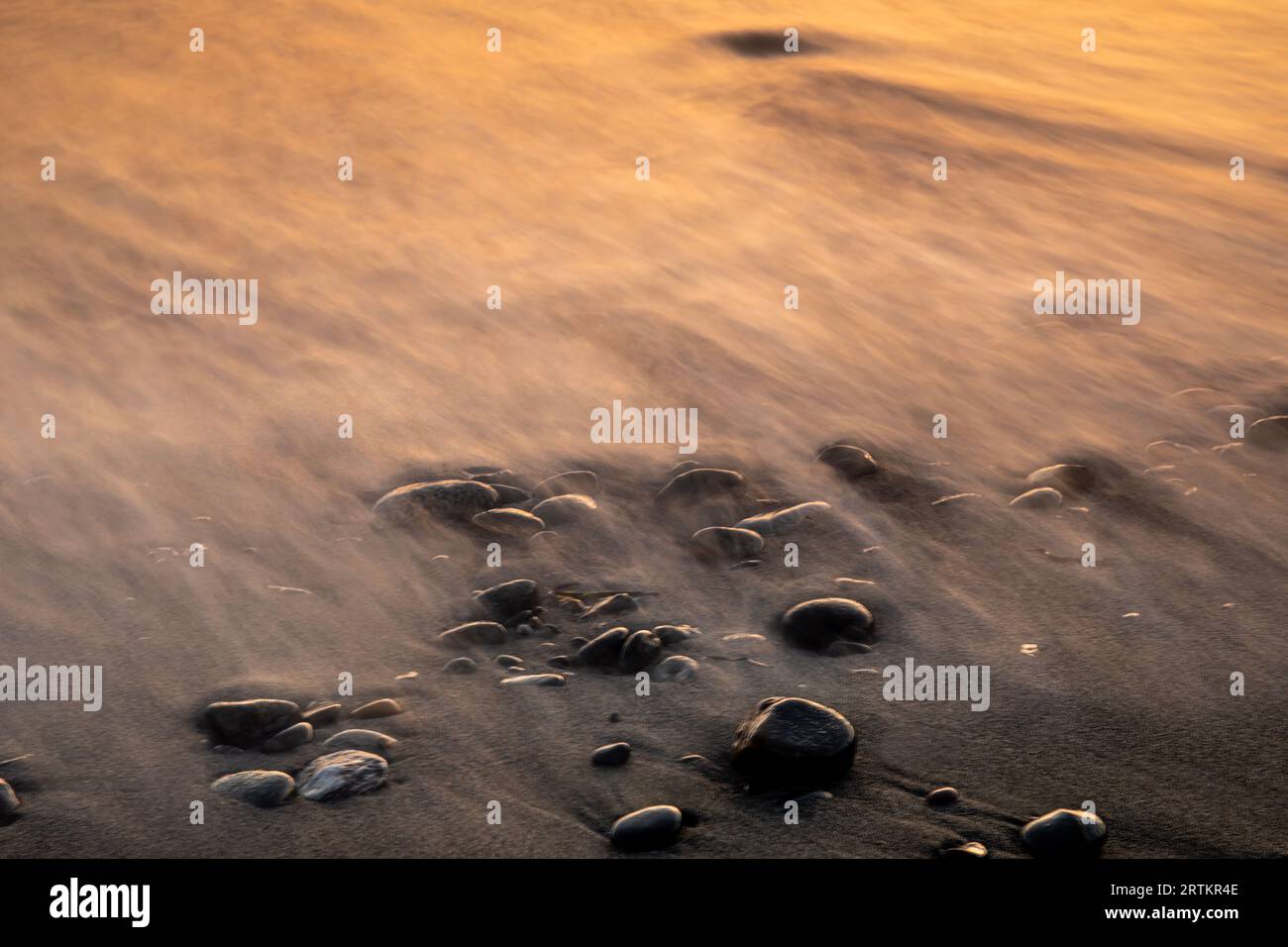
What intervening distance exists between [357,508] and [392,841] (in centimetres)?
134

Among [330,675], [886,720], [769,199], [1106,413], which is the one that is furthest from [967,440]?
[769,199]

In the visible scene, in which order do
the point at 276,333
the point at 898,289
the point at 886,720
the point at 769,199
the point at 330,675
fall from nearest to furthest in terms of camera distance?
the point at 886,720
the point at 330,675
the point at 276,333
the point at 898,289
the point at 769,199

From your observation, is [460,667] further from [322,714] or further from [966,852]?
[966,852]

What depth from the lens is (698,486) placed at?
116 inches

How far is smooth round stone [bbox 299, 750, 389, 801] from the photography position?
1.84 metres

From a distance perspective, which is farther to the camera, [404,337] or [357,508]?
[404,337]

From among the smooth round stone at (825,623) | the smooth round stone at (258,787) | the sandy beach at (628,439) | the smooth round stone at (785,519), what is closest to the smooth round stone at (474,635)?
the sandy beach at (628,439)

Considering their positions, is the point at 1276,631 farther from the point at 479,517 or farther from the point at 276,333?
the point at 276,333

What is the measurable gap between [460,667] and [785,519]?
0.98m

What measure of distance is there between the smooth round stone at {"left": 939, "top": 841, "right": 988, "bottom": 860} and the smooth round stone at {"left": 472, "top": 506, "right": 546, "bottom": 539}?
1357 mm

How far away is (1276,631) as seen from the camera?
2275mm

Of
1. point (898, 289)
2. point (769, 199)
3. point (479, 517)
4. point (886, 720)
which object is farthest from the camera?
point (769, 199)

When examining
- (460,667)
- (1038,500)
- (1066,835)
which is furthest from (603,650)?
(1038,500)

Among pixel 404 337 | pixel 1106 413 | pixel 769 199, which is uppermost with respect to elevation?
pixel 769 199
